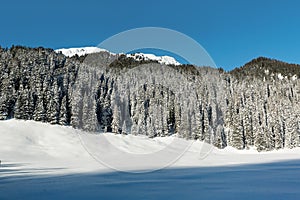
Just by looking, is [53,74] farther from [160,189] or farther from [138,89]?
[160,189]

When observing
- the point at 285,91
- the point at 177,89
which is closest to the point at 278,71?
the point at 285,91

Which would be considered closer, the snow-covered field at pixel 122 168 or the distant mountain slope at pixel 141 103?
the snow-covered field at pixel 122 168

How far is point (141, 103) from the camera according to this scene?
2635 inches

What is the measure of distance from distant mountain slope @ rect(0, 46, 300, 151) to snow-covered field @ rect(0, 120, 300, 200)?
334cm

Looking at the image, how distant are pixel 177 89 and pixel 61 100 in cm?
2726

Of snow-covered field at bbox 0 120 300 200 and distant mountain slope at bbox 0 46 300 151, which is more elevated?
distant mountain slope at bbox 0 46 300 151

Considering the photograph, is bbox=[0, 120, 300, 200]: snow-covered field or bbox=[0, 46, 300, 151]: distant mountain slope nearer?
bbox=[0, 120, 300, 200]: snow-covered field

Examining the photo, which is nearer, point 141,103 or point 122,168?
point 122,168

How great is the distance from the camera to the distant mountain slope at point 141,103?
5225cm

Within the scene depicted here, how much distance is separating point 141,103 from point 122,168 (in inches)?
1808

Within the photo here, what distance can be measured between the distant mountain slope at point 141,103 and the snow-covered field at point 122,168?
3.34 metres

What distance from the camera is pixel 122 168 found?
2122 cm

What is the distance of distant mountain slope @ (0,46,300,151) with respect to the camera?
5225 centimetres

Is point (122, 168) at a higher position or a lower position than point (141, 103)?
lower
